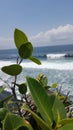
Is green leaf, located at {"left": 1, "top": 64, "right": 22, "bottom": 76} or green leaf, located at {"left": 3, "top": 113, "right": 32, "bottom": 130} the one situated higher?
green leaf, located at {"left": 1, "top": 64, "right": 22, "bottom": 76}

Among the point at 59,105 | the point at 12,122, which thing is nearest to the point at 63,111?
the point at 59,105

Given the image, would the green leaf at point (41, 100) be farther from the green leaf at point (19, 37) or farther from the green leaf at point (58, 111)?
the green leaf at point (19, 37)

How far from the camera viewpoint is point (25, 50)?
2.30 ft

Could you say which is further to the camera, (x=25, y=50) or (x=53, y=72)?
(x=53, y=72)

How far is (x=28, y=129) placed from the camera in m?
0.51

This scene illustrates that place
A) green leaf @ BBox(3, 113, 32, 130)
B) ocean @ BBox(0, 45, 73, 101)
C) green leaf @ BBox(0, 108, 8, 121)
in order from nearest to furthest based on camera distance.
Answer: green leaf @ BBox(3, 113, 32, 130)
green leaf @ BBox(0, 108, 8, 121)
ocean @ BBox(0, 45, 73, 101)

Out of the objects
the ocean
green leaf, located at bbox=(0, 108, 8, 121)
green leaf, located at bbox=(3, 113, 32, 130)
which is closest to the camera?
green leaf, located at bbox=(3, 113, 32, 130)

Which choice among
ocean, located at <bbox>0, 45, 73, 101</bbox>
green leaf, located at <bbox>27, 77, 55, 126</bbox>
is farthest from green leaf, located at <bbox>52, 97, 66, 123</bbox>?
ocean, located at <bbox>0, 45, 73, 101</bbox>

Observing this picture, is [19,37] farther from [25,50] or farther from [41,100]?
[41,100]

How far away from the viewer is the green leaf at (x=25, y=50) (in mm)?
696

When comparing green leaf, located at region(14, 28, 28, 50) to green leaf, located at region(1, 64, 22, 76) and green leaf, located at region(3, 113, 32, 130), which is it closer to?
green leaf, located at region(1, 64, 22, 76)

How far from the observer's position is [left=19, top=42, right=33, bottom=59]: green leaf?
696 mm

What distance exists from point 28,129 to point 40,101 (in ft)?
0.16

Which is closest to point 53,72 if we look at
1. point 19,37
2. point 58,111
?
point 19,37
